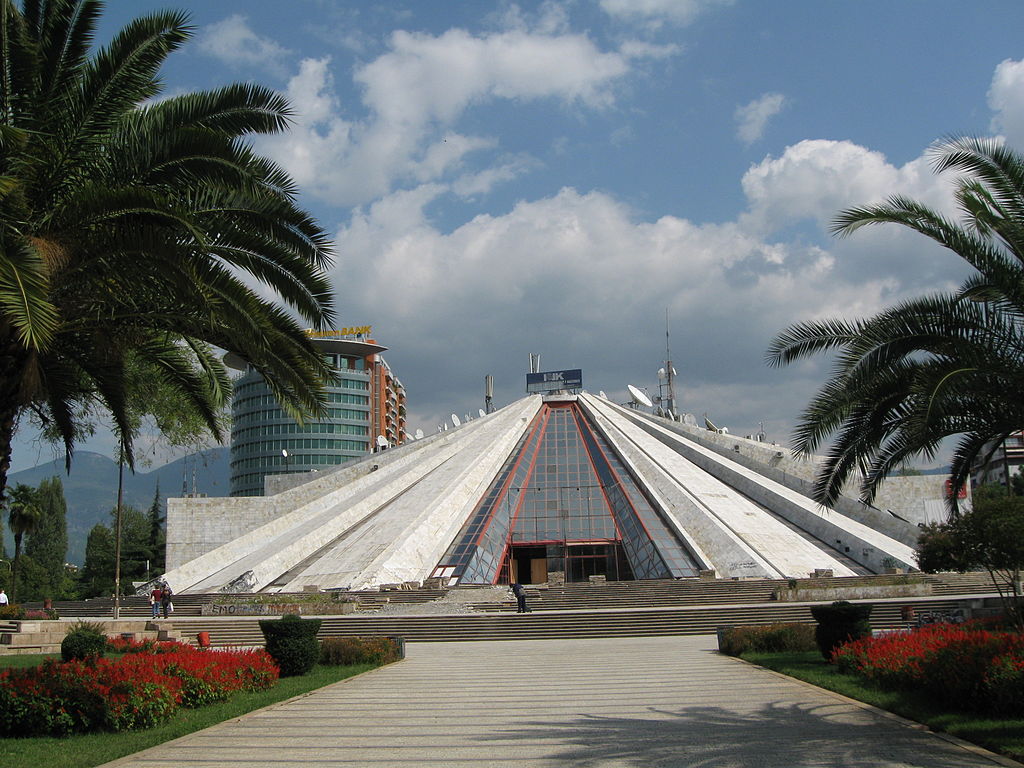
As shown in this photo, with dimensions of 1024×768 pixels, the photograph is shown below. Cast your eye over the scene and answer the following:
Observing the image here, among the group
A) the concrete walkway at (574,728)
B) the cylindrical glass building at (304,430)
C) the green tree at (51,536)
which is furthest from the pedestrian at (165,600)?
the cylindrical glass building at (304,430)

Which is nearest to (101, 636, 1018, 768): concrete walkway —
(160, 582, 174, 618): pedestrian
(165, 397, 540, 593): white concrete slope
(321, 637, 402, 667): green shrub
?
(321, 637, 402, 667): green shrub

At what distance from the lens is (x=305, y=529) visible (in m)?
29.9

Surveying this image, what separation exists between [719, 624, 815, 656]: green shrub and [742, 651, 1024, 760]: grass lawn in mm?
1214

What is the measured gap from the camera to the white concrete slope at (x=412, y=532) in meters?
24.5

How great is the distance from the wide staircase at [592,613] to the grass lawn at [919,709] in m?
6.07

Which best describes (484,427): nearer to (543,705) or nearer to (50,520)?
(543,705)

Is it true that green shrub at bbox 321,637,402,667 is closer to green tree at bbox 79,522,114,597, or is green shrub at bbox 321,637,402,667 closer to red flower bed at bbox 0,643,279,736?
red flower bed at bbox 0,643,279,736

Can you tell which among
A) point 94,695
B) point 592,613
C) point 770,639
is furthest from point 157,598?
point 770,639

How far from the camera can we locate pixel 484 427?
4350 cm

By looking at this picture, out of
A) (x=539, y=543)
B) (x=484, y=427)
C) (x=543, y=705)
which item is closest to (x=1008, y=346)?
(x=543, y=705)

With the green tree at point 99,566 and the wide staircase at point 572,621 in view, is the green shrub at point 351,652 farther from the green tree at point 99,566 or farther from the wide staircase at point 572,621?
the green tree at point 99,566

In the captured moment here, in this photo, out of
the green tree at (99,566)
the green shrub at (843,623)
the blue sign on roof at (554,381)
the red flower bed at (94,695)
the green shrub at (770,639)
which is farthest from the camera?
the blue sign on roof at (554,381)

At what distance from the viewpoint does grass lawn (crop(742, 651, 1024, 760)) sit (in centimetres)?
634

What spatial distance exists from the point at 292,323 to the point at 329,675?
5574 millimetres
